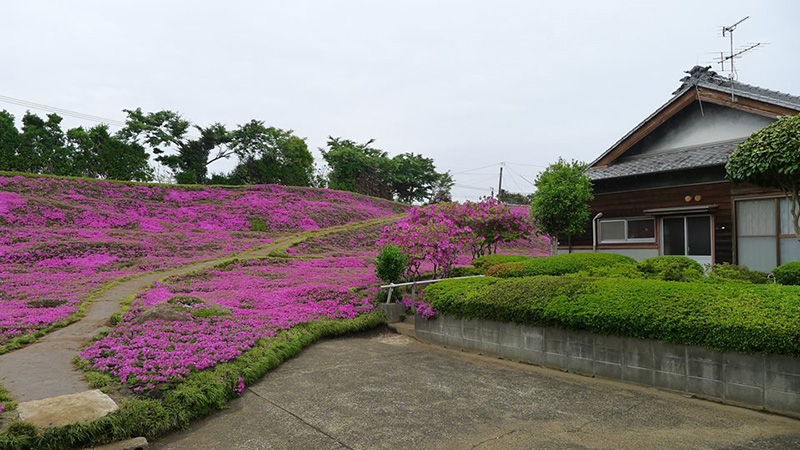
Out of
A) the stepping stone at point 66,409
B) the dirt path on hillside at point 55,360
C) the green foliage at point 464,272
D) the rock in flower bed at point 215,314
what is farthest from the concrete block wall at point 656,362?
the dirt path on hillside at point 55,360

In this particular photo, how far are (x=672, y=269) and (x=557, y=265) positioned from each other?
99.5 inches

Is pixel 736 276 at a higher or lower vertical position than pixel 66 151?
lower

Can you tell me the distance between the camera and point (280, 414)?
4691 millimetres

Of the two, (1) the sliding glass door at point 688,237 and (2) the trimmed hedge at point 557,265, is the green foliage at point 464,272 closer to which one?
(2) the trimmed hedge at point 557,265

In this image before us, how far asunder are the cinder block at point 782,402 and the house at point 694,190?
25.9 ft

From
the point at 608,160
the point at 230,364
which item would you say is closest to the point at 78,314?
the point at 230,364

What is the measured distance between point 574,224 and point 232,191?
25.0 metres

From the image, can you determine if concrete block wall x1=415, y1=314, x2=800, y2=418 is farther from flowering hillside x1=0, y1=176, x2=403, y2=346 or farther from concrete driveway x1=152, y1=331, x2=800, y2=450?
flowering hillside x1=0, y1=176, x2=403, y2=346

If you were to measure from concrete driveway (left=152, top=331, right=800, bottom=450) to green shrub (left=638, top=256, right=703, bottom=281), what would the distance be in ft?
12.0

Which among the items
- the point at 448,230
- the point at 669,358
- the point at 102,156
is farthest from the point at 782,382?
the point at 102,156

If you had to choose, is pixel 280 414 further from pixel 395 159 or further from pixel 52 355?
pixel 395 159

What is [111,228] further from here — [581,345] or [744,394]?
[744,394]

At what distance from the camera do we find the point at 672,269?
8281mm

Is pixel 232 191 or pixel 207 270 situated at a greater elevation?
pixel 232 191
